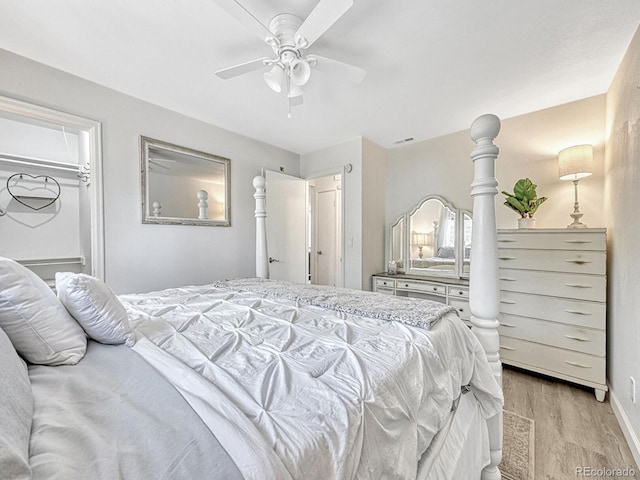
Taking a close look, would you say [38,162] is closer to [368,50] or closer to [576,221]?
[368,50]

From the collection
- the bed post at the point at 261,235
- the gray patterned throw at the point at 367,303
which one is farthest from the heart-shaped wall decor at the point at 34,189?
the gray patterned throw at the point at 367,303

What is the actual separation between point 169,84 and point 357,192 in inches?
84.7

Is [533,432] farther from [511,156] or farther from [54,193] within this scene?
[54,193]

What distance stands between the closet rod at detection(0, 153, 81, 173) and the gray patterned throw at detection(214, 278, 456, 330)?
104 inches

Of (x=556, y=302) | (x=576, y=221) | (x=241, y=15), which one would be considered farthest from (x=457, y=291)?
(x=241, y=15)

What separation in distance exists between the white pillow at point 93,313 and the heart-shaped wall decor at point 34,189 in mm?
2875

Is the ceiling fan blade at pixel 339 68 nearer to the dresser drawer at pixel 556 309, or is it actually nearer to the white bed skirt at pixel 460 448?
the white bed skirt at pixel 460 448

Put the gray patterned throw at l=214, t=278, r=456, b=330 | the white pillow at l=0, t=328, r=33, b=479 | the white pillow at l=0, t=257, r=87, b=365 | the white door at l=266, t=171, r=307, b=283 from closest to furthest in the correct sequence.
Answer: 1. the white pillow at l=0, t=328, r=33, b=479
2. the white pillow at l=0, t=257, r=87, b=365
3. the gray patterned throw at l=214, t=278, r=456, b=330
4. the white door at l=266, t=171, r=307, b=283

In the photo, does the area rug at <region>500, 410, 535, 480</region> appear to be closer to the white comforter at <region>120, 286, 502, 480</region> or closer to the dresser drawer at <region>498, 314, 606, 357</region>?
the white comforter at <region>120, 286, 502, 480</region>

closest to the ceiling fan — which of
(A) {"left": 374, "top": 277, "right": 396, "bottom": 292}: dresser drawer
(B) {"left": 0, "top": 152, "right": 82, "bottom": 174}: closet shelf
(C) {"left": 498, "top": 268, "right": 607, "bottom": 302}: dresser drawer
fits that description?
(C) {"left": 498, "top": 268, "right": 607, "bottom": 302}: dresser drawer

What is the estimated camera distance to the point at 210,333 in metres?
1.07

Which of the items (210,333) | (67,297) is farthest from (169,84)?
(210,333)

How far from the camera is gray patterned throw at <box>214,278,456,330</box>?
1190 millimetres

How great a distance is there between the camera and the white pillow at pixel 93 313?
93 cm
